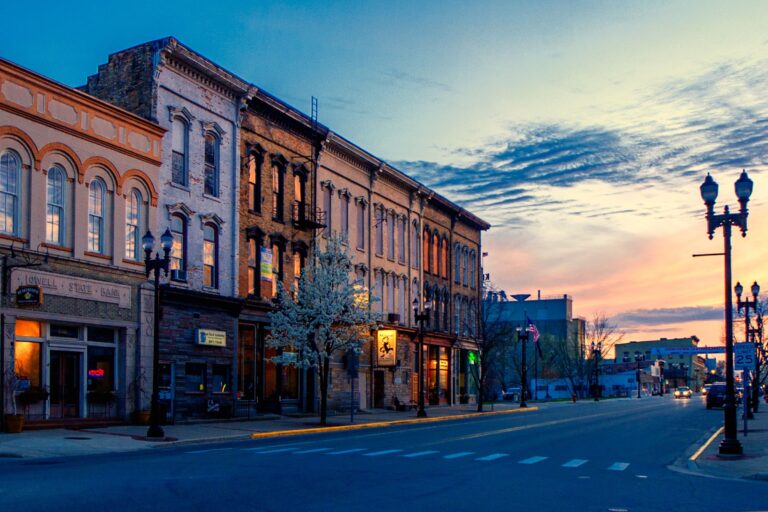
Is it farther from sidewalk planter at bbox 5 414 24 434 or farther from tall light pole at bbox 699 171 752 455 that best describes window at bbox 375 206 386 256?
tall light pole at bbox 699 171 752 455

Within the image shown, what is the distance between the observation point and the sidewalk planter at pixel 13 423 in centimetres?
2573

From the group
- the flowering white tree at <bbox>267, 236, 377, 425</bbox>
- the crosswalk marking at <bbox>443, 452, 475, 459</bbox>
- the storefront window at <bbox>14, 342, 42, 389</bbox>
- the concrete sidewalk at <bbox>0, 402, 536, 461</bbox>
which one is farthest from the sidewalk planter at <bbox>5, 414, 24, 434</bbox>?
the crosswalk marking at <bbox>443, 452, 475, 459</bbox>

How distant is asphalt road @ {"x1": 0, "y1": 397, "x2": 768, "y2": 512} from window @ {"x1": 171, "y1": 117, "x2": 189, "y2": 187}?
14038 millimetres

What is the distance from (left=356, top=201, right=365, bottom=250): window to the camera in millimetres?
51281

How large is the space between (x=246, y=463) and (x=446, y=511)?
7.15 meters

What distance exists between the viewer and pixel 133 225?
32.3m

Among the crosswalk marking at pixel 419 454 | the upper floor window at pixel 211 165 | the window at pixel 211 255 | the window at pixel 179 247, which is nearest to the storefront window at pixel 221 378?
the window at pixel 211 255

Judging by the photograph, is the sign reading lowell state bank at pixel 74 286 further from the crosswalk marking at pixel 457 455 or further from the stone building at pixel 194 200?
the crosswalk marking at pixel 457 455

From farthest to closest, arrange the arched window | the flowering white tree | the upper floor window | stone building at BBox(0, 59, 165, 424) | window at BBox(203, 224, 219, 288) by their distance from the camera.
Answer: the flowering white tree
the upper floor window
window at BBox(203, 224, 219, 288)
stone building at BBox(0, 59, 165, 424)
the arched window

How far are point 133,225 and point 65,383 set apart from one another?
6.34m

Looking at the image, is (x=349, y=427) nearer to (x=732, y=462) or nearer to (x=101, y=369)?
(x=101, y=369)

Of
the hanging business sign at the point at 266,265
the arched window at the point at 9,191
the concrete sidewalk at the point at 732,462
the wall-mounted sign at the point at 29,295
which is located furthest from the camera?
the hanging business sign at the point at 266,265

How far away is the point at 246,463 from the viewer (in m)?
18.0

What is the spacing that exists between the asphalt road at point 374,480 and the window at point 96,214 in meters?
9.78
